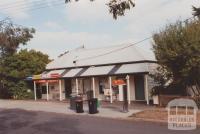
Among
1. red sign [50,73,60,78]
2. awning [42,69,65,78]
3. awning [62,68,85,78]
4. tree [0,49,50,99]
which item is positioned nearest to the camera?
awning [62,68,85,78]

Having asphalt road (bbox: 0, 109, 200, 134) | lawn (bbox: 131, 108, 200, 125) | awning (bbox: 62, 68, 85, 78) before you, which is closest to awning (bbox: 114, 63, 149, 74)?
awning (bbox: 62, 68, 85, 78)

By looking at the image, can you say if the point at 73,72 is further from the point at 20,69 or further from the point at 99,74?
the point at 20,69

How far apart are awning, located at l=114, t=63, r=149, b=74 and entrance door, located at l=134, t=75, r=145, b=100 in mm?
1380

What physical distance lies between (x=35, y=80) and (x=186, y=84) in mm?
20644

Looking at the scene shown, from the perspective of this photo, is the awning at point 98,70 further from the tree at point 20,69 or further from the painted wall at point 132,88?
the tree at point 20,69

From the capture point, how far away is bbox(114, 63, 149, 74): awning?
130ft

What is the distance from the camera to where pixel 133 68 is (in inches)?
1596

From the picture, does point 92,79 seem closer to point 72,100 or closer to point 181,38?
point 72,100

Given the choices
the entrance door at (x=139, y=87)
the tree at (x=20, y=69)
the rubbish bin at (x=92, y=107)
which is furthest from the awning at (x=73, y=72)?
the rubbish bin at (x=92, y=107)

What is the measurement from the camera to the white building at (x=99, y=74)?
4094 cm

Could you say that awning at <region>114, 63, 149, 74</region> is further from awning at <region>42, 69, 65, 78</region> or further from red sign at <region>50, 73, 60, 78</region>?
awning at <region>42, 69, 65, 78</region>

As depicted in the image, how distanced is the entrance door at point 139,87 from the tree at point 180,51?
23.6 ft

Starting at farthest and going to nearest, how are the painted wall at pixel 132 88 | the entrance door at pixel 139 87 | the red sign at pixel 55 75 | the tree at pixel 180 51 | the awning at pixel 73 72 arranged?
the red sign at pixel 55 75 → the awning at pixel 73 72 → the painted wall at pixel 132 88 → the entrance door at pixel 139 87 → the tree at pixel 180 51

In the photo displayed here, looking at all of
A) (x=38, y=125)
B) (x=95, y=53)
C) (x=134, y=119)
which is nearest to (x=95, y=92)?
(x=95, y=53)
